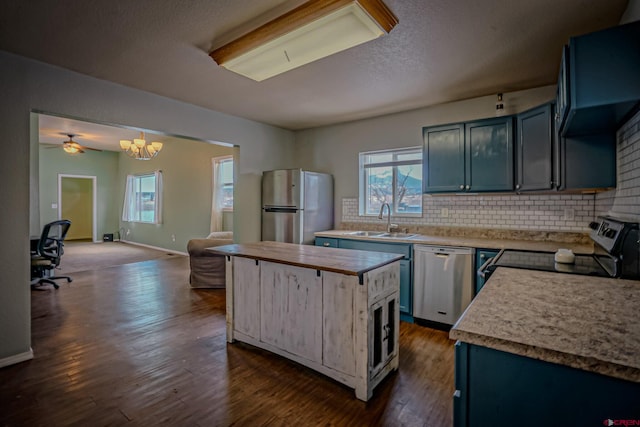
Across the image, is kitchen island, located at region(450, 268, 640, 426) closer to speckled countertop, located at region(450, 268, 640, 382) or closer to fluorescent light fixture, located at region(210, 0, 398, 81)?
speckled countertop, located at region(450, 268, 640, 382)

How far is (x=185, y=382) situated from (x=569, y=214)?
3.64 metres

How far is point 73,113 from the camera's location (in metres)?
2.80

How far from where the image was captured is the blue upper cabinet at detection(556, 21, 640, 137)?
1.43 metres

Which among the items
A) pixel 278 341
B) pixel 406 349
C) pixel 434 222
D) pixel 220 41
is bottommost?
pixel 406 349

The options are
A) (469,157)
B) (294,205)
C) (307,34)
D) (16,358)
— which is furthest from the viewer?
(294,205)

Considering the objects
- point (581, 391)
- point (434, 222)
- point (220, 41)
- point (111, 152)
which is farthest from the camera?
point (111, 152)

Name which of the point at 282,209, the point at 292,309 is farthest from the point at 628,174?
the point at 282,209

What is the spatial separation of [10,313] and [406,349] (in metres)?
3.24

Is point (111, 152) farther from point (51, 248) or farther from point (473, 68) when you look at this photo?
point (473, 68)

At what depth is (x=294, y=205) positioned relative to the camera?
4180 mm

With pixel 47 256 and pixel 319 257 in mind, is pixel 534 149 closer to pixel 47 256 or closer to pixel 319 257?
pixel 319 257

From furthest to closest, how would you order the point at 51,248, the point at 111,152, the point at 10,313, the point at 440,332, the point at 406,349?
the point at 111,152 < the point at 51,248 < the point at 440,332 < the point at 406,349 < the point at 10,313

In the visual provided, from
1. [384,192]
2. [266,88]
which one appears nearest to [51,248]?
[266,88]

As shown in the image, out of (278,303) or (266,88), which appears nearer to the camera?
(278,303)
